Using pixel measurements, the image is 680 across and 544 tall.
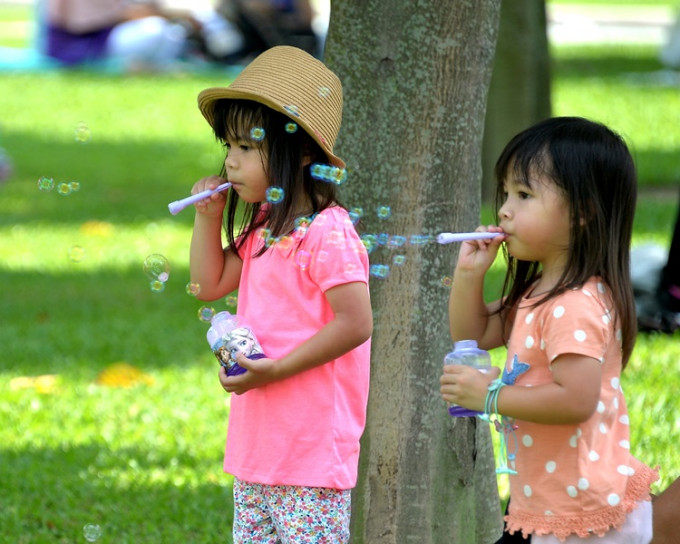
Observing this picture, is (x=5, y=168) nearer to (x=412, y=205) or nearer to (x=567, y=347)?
(x=412, y=205)

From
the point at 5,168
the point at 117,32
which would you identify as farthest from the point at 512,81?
the point at 117,32

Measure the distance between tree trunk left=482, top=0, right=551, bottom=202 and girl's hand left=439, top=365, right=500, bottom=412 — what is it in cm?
657

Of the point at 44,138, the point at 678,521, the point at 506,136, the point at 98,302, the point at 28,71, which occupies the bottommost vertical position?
the point at 678,521

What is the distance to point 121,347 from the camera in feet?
20.6

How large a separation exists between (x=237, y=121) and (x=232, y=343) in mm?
524

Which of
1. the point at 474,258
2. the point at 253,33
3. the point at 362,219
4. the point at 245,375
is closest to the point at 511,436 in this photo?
the point at 474,258

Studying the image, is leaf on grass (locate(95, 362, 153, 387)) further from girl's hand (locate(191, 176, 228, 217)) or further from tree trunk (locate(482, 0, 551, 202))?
tree trunk (locate(482, 0, 551, 202))

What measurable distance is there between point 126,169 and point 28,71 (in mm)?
7862

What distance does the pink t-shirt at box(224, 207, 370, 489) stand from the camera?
2.76 m

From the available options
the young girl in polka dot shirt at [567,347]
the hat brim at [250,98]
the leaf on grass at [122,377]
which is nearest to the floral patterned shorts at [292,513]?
the young girl in polka dot shirt at [567,347]

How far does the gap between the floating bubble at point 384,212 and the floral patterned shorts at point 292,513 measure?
2.62ft

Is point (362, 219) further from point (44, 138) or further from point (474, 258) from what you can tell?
point (44, 138)

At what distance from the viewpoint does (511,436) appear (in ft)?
8.52

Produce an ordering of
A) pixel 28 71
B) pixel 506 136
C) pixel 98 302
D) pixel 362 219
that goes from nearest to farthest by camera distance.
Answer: pixel 362 219 → pixel 98 302 → pixel 506 136 → pixel 28 71
